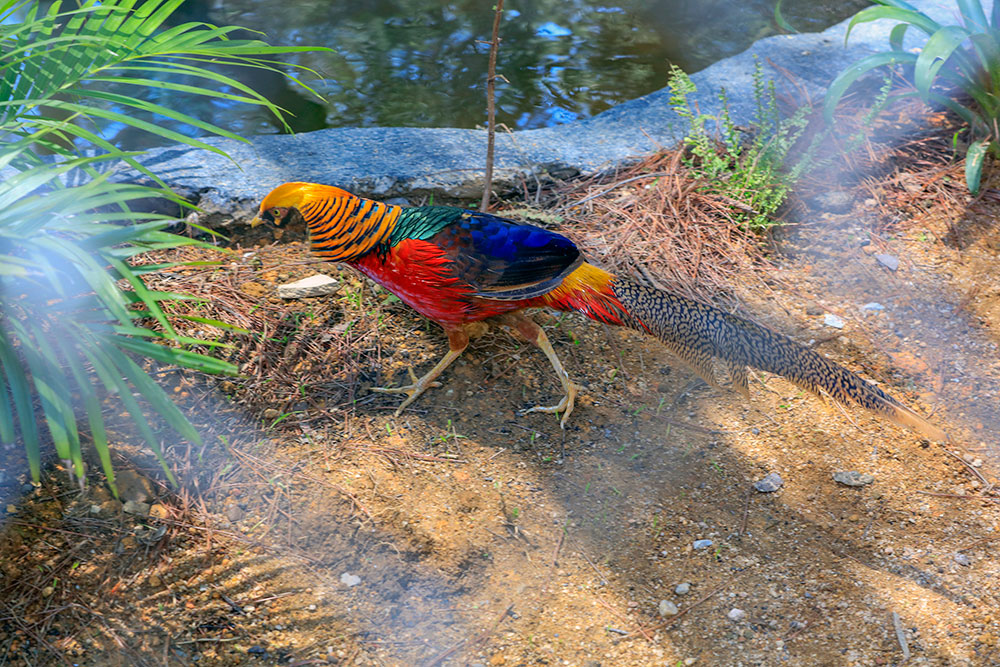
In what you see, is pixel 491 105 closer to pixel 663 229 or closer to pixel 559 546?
pixel 663 229

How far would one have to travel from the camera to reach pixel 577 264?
2.47m

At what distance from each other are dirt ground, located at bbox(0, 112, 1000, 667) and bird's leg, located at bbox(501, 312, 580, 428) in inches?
2.5

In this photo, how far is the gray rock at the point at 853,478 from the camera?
2.41m

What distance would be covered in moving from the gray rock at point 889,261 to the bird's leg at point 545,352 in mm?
1617

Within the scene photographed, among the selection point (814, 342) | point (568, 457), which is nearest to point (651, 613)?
point (568, 457)

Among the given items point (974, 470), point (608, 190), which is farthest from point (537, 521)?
point (608, 190)

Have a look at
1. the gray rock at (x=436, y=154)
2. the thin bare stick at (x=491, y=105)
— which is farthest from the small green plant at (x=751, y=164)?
the thin bare stick at (x=491, y=105)

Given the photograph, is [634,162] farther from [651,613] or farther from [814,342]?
[651,613]

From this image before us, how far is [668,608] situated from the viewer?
6.73ft

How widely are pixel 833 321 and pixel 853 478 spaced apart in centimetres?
85

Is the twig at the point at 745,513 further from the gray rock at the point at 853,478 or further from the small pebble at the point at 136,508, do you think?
the small pebble at the point at 136,508

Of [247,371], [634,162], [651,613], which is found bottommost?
[651,613]

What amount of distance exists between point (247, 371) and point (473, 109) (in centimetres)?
230

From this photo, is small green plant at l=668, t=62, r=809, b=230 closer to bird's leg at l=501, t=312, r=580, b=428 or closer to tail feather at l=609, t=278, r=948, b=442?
tail feather at l=609, t=278, r=948, b=442
